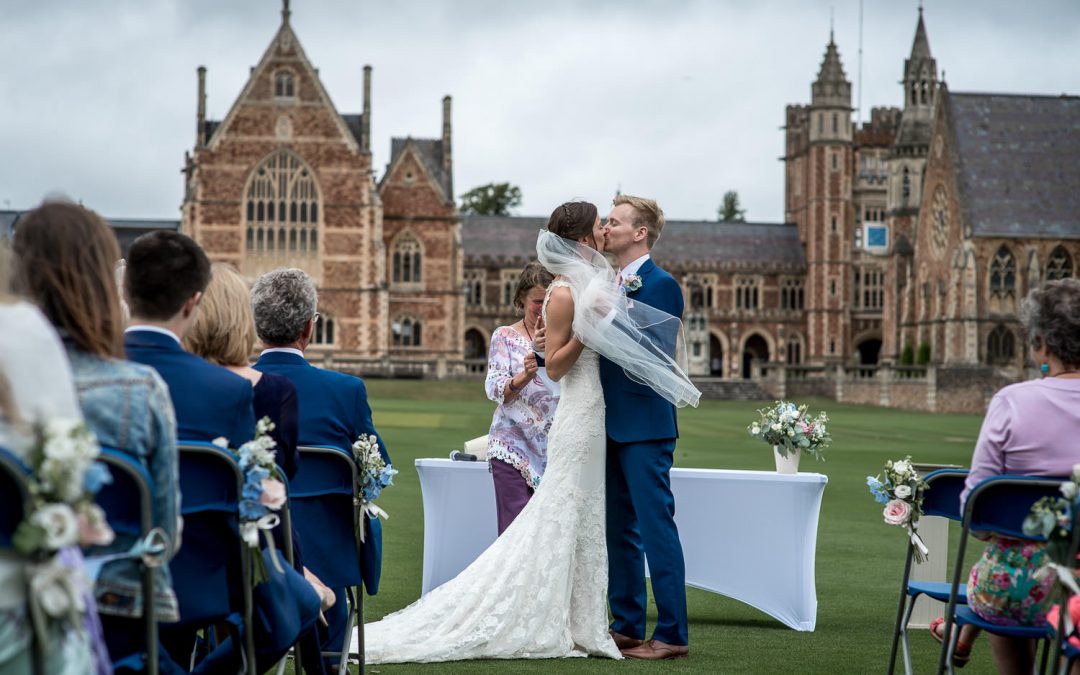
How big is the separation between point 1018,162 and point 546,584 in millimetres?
47948

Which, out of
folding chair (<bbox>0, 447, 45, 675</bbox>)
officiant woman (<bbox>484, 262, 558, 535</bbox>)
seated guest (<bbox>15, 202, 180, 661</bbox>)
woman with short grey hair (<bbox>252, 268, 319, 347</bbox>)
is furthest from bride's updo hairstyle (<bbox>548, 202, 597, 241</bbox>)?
folding chair (<bbox>0, 447, 45, 675</bbox>)

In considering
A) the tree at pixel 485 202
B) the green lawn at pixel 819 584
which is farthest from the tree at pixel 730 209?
the green lawn at pixel 819 584

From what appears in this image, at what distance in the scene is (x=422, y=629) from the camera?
18.4 ft

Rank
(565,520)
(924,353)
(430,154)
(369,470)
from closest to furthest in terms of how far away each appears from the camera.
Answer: (369,470) < (565,520) < (924,353) < (430,154)

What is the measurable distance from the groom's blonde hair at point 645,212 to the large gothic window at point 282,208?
4781 cm

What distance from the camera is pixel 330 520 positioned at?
4840 mm

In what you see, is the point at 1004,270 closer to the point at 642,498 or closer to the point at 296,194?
the point at 296,194

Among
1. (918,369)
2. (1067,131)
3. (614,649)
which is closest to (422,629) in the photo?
(614,649)

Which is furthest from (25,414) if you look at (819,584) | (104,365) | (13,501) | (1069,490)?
(819,584)

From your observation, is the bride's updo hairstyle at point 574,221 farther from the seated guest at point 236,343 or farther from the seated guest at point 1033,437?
the seated guest at point 1033,437

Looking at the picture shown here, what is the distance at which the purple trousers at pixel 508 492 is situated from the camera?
20.7 feet

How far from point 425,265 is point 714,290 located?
20431 millimetres

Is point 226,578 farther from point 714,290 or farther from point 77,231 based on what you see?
point 714,290

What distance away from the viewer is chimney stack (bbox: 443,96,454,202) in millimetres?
57250
